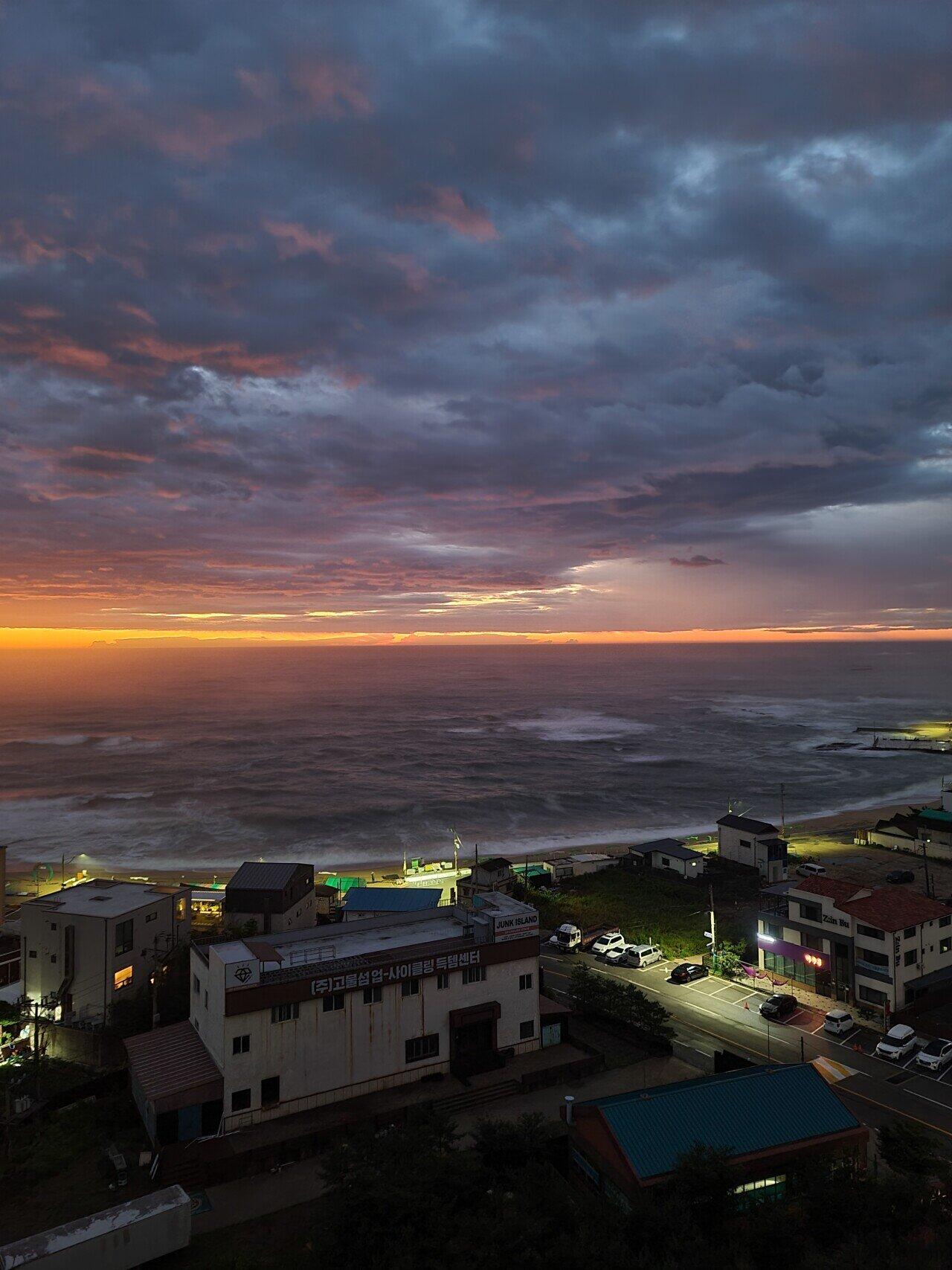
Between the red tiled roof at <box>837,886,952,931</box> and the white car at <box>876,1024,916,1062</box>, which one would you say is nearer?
the white car at <box>876,1024,916,1062</box>

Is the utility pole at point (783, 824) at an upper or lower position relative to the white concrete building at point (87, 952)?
lower

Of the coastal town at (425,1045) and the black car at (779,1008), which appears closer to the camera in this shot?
the coastal town at (425,1045)

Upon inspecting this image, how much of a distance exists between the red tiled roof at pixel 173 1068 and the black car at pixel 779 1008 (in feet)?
82.1

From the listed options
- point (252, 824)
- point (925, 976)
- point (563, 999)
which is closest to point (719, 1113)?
point (563, 999)

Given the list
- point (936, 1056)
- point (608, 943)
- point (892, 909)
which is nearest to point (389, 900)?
point (608, 943)

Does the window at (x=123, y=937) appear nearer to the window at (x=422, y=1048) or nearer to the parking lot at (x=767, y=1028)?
the window at (x=422, y=1048)

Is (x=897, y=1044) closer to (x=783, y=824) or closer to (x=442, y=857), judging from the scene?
(x=442, y=857)

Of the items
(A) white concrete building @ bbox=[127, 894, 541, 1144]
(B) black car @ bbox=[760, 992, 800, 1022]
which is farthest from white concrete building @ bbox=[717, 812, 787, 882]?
(A) white concrete building @ bbox=[127, 894, 541, 1144]

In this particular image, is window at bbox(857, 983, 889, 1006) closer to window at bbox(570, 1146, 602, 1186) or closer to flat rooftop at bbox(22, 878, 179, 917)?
window at bbox(570, 1146, 602, 1186)

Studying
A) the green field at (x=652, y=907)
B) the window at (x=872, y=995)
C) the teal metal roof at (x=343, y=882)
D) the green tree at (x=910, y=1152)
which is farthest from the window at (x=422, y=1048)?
the teal metal roof at (x=343, y=882)

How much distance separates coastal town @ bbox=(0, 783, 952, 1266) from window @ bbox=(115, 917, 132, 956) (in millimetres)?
216

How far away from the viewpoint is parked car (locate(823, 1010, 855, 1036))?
33.8 m

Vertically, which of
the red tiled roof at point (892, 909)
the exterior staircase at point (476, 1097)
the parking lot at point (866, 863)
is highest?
the red tiled roof at point (892, 909)

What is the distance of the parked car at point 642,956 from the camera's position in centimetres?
4238
